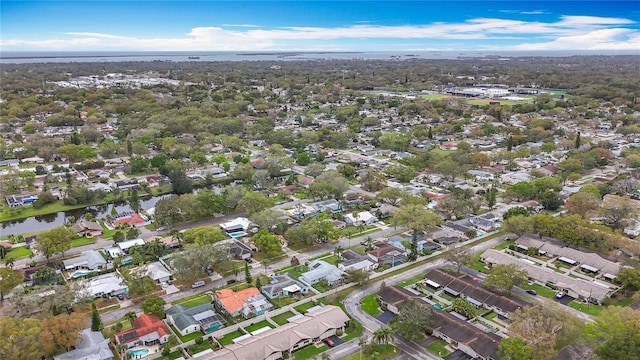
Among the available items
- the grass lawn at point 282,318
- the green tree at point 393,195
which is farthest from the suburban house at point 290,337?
the green tree at point 393,195

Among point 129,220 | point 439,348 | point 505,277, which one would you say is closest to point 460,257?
point 505,277

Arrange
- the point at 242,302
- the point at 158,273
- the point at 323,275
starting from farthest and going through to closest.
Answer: the point at 158,273, the point at 323,275, the point at 242,302

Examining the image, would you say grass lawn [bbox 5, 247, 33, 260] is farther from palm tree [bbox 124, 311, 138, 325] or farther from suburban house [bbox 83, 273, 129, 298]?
palm tree [bbox 124, 311, 138, 325]

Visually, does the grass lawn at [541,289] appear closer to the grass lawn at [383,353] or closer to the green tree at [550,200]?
the grass lawn at [383,353]

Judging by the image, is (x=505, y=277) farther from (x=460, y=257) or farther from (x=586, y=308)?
(x=586, y=308)

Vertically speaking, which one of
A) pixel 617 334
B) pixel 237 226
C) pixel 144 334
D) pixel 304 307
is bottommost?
pixel 304 307

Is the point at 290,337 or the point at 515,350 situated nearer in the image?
the point at 515,350

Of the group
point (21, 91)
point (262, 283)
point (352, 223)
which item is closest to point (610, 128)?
point (352, 223)

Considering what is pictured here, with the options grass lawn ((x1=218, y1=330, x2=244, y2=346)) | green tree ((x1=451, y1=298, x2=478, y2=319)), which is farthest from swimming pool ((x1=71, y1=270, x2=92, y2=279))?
green tree ((x1=451, y1=298, x2=478, y2=319))
